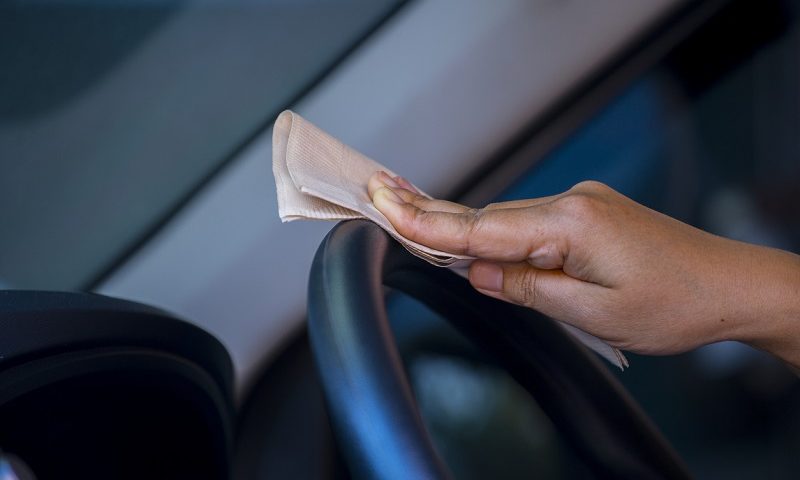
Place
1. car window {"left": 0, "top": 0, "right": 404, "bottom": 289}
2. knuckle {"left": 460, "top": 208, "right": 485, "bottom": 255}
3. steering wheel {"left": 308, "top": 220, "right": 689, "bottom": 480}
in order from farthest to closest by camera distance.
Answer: car window {"left": 0, "top": 0, "right": 404, "bottom": 289}
knuckle {"left": 460, "top": 208, "right": 485, "bottom": 255}
steering wheel {"left": 308, "top": 220, "right": 689, "bottom": 480}

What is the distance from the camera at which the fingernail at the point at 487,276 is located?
515 mm

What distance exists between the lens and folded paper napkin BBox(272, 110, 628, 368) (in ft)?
1.49

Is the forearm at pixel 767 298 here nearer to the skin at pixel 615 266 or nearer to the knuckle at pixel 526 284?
the skin at pixel 615 266

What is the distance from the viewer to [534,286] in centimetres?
51

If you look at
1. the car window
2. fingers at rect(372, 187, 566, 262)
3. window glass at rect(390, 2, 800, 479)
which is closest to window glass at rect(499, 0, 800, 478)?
window glass at rect(390, 2, 800, 479)

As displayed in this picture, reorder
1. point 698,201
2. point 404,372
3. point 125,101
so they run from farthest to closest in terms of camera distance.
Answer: point 698,201
point 125,101
point 404,372

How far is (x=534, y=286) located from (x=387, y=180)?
119 mm

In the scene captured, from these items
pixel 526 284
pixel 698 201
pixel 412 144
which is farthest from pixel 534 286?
pixel 698 201

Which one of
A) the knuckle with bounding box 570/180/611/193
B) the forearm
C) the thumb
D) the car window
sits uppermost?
the car window

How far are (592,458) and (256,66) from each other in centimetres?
47

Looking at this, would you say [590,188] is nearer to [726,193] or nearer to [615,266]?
[615,266]

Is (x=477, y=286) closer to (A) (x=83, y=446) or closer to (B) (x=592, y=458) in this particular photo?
(B) (x=592, y=458)

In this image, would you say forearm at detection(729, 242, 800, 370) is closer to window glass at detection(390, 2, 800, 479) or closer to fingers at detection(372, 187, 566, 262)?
fingers at detection(372, 187, 566, 262)

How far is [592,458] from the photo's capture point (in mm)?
590
